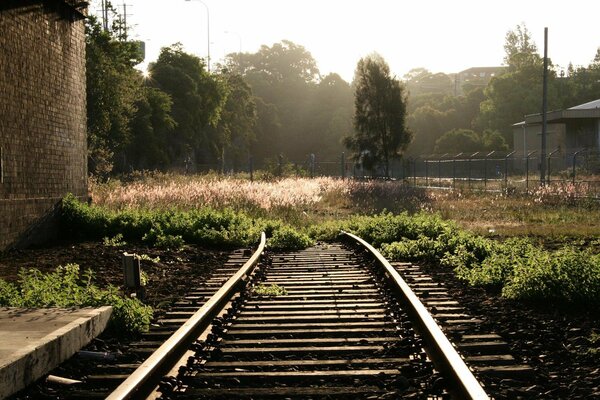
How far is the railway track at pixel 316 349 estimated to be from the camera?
5.13 m

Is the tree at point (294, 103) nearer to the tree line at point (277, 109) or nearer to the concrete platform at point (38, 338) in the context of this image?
the tree line at point (277, 109)

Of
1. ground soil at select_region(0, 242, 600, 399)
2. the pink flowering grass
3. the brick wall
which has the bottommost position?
ground soil at select_region(0, 242, 600, 399)

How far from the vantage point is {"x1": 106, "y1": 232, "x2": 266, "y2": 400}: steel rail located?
15.8 ft

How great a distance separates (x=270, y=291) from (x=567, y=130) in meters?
59.8

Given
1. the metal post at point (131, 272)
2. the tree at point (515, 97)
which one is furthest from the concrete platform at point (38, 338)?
the tree at point (515, 97)

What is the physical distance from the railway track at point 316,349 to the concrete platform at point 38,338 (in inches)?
17.1

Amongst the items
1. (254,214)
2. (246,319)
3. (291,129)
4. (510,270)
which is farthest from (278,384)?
(291,129)

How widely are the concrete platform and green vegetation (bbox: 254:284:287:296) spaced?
239 cm

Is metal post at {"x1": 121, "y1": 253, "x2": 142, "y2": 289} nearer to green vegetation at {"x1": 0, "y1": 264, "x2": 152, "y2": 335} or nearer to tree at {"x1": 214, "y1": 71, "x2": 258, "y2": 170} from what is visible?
green vegetation at {"x1": 0, "y1": 264, "x2": 152, "y2": 335}

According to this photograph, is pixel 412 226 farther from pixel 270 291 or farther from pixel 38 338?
pixel 38 338

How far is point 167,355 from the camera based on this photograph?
5648mm

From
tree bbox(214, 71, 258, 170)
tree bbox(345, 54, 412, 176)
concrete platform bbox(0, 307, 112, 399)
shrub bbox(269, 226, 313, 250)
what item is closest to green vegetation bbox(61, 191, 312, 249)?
shrub bbox(269, 226, 313, 250)

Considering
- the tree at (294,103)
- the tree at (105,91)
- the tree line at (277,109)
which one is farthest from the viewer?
the tree at (294,103)

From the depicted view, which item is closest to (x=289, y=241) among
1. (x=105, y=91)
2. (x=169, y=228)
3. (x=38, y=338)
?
(x=169, y=228)
